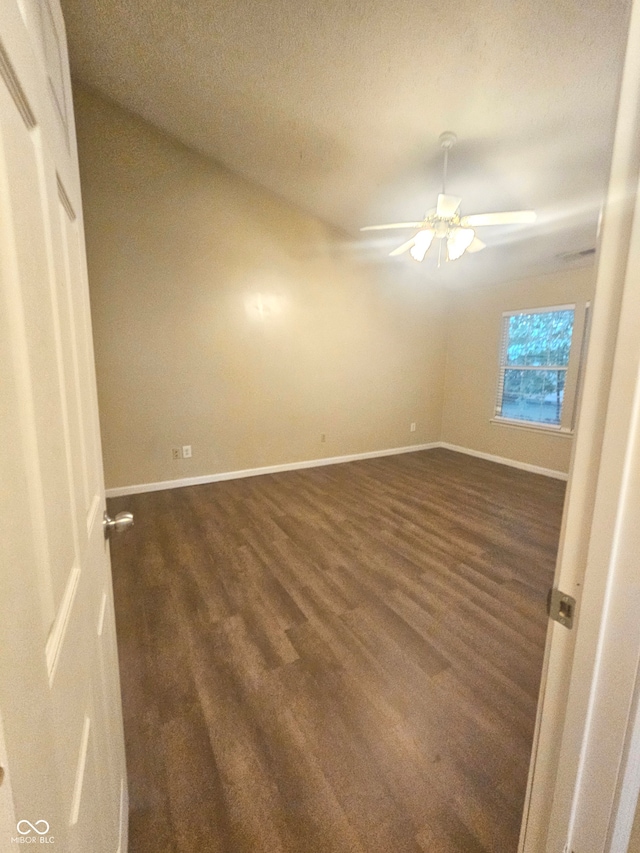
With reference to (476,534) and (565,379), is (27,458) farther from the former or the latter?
(565,379)

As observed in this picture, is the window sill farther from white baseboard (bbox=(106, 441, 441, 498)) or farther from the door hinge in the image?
the door hinge

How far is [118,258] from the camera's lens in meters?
3.17

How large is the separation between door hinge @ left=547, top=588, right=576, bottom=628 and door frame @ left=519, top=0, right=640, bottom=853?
0.01 meters

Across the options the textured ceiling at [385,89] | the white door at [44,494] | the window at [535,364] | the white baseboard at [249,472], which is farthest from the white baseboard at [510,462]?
the white door at [44,494]

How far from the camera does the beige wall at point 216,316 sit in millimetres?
3145

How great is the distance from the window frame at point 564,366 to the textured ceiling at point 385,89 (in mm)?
814

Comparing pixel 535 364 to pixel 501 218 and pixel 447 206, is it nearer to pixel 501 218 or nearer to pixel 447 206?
pixel 501 218

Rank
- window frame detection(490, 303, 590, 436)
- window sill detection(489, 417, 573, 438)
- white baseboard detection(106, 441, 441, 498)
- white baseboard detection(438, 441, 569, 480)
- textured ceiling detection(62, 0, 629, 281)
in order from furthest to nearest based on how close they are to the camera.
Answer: white baseboard detection(438, 441, 569, 480)
window sill detection(489, 417, 573, 438)
window frame detection(490, 303, 590, 436)
white baseboard detection(106, 441, 441, 498)
textured ceiling detection(62, 0, 629, 281)

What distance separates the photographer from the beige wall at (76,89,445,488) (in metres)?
3.14

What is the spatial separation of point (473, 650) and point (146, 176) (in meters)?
4.39

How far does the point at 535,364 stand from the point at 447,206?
2858 mm

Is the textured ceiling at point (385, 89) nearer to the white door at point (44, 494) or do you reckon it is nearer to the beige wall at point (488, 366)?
the beige wall at point (488, 366)

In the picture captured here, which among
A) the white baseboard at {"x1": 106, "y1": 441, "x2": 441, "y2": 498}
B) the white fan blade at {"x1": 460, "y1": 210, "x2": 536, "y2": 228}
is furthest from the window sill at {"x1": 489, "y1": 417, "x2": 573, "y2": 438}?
the white fan blade at {"x1": 460, "y1": 210, "x2": 536, "y2": 228}

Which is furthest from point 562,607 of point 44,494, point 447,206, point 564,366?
point 564,366
